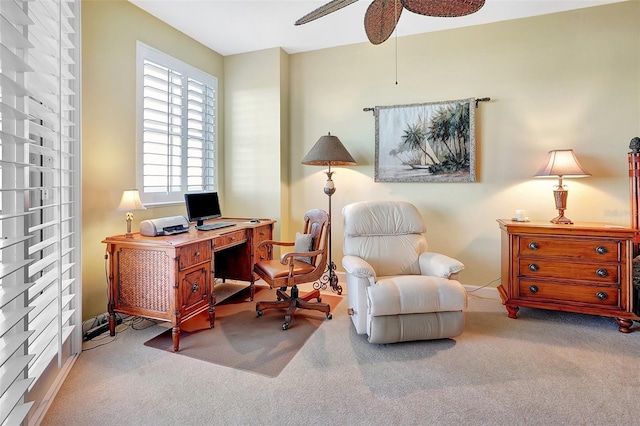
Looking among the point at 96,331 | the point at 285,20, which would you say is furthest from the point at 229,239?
the point at 285,20

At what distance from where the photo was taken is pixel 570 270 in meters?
2.75

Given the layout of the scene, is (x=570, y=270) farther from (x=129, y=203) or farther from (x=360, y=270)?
(x=129, y=203)

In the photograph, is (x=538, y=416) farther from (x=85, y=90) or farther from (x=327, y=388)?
(x=85, y=90)

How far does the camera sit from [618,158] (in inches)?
119

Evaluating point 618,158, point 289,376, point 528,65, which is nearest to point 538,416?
point 289,376

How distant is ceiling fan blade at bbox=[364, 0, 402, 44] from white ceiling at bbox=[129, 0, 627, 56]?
1.20 metres

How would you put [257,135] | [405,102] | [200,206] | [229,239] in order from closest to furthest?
[229,239]
[200,206]
[405,102]
[257,135]

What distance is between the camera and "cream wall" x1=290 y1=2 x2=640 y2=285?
302cm

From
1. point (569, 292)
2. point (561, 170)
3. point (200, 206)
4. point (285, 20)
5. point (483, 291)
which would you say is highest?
point (285, 20)

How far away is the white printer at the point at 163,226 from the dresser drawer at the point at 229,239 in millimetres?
294

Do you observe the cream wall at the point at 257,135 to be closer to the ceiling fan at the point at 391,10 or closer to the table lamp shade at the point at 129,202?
the table lamp shade at the point at 129,202

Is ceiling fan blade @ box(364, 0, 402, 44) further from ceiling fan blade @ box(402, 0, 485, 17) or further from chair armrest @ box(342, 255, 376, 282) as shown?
chair armrest @ box(342, 255, 376, 282)

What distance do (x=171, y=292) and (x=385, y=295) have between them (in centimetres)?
151

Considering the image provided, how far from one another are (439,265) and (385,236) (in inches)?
23.1
